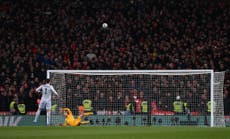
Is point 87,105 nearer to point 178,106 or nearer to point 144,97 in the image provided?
point 144,97

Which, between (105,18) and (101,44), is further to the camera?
(105,18)

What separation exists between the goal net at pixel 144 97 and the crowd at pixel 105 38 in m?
1.44

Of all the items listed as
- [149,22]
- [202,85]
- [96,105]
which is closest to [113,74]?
[96,105]

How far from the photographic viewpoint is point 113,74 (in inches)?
921

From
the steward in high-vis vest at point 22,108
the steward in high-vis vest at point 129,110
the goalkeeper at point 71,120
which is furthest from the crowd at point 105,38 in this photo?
the steward in high-vis vest at point 129,110

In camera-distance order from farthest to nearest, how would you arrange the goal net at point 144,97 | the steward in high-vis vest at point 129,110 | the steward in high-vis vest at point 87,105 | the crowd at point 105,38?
1. the crowd at point 105,38
2. the steward in high-vis vest at point 87,105
3. the steward in high-vis vest at point 129,110
4. the goal net at point 144,97

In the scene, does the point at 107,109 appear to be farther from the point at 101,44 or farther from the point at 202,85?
the point at 101,44

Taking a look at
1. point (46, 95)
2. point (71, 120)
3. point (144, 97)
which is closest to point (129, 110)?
point (144, 97)

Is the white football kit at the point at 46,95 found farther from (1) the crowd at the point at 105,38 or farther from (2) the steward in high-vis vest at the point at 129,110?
(2) the steward in high-vis vest at the point at 129,110

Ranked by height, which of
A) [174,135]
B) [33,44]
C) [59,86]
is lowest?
[174,135]

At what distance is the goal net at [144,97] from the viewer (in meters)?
22.5

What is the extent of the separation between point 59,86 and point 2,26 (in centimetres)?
811

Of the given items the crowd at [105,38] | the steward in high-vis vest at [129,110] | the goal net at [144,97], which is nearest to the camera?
the goal net at [144,97]

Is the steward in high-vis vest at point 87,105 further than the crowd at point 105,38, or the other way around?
the crowd at point 105,38
